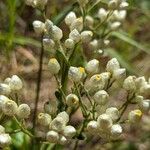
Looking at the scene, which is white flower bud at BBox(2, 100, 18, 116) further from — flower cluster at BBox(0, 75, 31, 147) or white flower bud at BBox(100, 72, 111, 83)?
white flower bud at BBox(100, 72, 111, 83)

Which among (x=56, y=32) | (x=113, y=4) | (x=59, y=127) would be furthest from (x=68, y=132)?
(x=113, y=4)

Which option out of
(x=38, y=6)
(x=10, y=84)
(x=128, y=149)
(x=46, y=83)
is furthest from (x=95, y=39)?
(x=46, y=83)

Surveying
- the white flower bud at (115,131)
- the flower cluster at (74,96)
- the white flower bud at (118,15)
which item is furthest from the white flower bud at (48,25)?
the white flower bud at (118,15)

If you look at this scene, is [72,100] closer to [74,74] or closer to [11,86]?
[74,74]

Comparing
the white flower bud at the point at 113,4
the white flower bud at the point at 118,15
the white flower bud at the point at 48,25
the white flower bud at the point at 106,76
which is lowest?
the white flower bud at the point at 106,76

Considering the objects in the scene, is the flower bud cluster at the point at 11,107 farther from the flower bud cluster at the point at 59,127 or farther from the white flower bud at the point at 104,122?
the white flower bud at the point at 104,122

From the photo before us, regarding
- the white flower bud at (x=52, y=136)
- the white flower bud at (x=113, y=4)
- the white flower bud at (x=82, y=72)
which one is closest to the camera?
the white flower bud at (x=52, y=136)

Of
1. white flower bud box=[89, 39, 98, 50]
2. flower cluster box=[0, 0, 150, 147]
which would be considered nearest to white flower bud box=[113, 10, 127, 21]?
white flower bud box=[89, 39, 98, 50]
